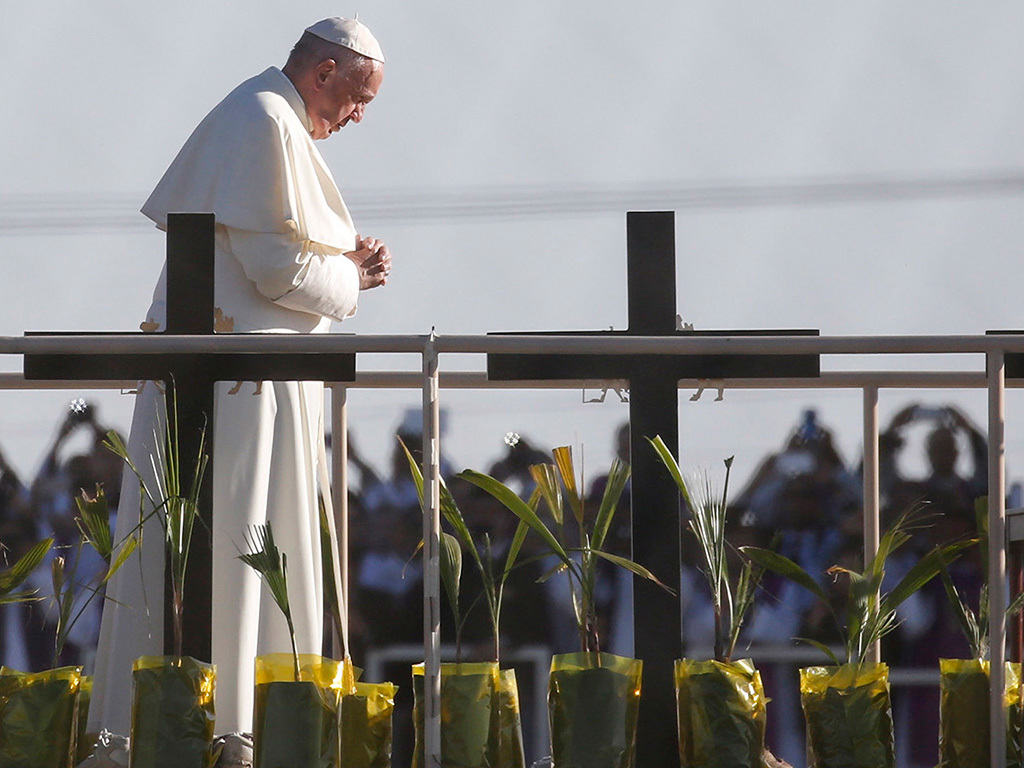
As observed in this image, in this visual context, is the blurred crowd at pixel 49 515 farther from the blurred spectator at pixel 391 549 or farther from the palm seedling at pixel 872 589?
the palm seedling at pixel 872 589

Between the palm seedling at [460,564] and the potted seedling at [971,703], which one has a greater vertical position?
the palm seedling at [460,564]

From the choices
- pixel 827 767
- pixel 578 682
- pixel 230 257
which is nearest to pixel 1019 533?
pixel 827 767

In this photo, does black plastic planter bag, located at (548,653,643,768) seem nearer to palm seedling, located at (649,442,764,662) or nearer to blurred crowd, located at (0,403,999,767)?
palm seedling, located at (649,442,764,662)

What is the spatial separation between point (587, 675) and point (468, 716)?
0.23 metres

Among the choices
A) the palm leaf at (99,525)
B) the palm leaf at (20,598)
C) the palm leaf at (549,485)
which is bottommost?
the palm leaf at (20,598)

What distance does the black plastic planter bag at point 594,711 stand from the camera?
322 centimetres

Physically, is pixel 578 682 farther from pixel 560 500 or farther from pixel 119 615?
pixel 119 615

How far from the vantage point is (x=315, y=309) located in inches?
165

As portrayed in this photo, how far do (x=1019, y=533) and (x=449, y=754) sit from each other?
1.72 metres

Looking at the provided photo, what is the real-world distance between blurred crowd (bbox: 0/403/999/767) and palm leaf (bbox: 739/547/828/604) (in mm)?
1870

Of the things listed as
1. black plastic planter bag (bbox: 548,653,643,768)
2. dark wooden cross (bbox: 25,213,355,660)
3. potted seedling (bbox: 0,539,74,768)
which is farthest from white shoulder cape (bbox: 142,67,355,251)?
black plastic planter bag (bbox: 548,653,643,768)

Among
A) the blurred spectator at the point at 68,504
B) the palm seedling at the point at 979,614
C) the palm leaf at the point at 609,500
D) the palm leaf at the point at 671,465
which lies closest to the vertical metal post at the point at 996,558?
the palm seedling at the point at 979,614

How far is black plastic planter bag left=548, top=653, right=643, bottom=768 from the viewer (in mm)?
3221

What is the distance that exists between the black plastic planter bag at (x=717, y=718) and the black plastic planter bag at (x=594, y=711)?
0.30 ft
